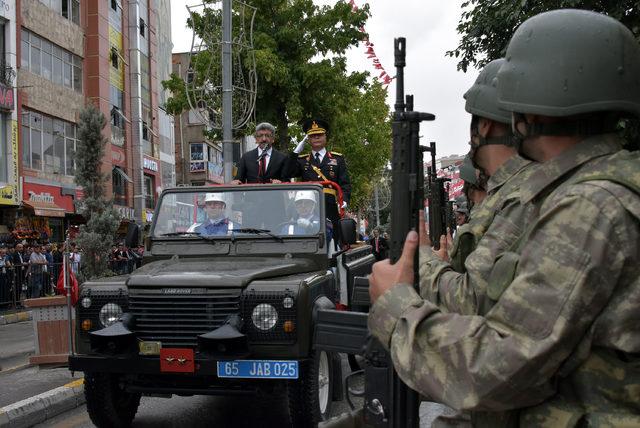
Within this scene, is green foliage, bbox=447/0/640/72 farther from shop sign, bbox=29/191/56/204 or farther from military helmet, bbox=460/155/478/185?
shop sign, bbox=29/191/56/204

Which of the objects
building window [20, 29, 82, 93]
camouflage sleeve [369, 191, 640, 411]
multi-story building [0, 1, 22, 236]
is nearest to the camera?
camouflage sleeve [369, 191, 640, 411]

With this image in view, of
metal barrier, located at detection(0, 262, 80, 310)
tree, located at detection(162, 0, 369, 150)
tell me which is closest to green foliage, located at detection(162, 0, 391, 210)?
tree, located at detection(162, 0, 369, 150)

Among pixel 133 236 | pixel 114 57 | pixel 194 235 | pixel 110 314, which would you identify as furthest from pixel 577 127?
pixel 114 57

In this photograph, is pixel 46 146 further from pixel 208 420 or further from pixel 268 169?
pixel 208 420

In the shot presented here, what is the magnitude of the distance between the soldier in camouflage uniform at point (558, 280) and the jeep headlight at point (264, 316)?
312 centimetres

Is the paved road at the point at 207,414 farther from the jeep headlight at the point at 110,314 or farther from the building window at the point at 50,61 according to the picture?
the building window at the point at 50,61

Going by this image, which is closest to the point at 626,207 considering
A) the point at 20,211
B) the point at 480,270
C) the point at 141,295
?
the point at 480,270

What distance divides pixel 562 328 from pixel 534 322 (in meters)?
0.05

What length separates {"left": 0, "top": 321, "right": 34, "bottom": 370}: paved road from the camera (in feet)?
28.3

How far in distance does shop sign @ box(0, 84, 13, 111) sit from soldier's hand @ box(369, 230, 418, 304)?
22.9 m

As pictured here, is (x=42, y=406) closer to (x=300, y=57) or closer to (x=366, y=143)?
(x=300, y=57)

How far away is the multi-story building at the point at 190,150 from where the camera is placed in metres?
46.2

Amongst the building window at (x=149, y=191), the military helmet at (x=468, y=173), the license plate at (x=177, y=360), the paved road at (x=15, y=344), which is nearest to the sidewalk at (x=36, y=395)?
the paved road at (x=15, y=344)

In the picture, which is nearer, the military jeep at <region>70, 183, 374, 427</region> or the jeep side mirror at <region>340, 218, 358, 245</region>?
the military jeep at <region>70, 183, 374, 427</region>
